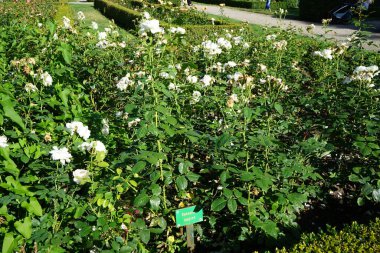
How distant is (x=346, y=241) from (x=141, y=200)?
113cm

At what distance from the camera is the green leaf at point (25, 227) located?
1838 mm

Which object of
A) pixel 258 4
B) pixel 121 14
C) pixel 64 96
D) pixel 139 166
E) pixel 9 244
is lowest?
pixel 9 244

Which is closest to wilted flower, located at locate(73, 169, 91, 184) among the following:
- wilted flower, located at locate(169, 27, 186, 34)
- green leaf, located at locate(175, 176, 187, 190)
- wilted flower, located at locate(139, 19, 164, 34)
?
green leaf, located at locate(175, 176, 187, 190)

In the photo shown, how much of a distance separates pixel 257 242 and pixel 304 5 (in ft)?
59.1

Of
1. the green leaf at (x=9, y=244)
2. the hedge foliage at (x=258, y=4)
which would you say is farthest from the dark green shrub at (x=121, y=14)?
the hedge foliage at (x=258, y=4)

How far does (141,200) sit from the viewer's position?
6.40 feet

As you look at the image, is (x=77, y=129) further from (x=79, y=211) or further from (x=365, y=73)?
(x=365, y=73)

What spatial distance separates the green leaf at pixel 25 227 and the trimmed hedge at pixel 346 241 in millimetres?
1296

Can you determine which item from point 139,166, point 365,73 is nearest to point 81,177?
point 139,166

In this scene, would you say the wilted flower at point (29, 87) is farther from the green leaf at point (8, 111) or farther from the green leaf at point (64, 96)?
the green leaf at point (8, 111)

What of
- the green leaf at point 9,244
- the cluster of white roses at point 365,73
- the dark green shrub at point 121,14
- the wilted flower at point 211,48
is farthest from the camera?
the dark green shrub at point 121,14

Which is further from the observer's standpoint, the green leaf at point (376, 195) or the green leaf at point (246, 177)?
the green leaf at point (376, 195)

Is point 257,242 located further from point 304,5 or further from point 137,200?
point 304,5

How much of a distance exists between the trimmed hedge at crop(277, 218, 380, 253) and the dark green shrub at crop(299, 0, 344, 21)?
17.2 m
